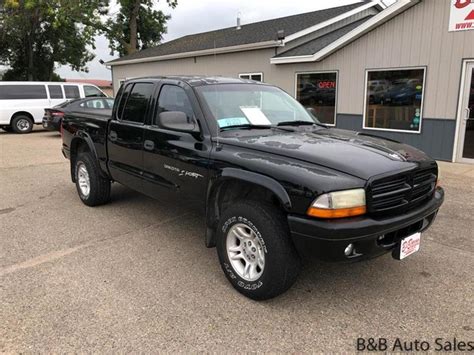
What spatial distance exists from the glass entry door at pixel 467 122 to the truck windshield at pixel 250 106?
5.83 metres

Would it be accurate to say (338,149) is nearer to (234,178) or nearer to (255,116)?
(234,178)

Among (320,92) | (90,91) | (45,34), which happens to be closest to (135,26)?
(45,34)

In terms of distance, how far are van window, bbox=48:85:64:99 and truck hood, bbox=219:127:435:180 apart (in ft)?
48.6

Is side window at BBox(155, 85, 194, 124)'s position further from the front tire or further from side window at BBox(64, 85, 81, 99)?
side window at BBox(64, 85, 81, 99)

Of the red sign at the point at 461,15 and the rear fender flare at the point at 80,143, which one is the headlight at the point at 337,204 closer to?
the rear fender flare at the point at 80,143

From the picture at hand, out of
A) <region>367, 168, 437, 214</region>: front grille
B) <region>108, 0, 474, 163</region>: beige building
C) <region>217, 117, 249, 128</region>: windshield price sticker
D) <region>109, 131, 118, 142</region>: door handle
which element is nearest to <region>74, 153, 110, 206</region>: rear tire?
<region>109, 131, 118, 142</region>: door handle

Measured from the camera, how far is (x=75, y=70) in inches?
1336

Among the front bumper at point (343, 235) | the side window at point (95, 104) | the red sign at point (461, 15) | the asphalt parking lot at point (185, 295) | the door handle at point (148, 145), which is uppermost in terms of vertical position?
the red sign at point (461, 15)

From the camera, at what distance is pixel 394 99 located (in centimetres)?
1000

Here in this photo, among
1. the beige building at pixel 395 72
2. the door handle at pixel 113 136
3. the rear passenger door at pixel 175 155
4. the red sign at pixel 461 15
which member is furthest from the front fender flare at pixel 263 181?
the red sign at pixel 461 15

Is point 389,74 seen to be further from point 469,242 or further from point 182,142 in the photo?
point 182,142

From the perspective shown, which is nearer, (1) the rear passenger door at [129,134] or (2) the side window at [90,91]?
(1) the rear passenger door at [129,134]

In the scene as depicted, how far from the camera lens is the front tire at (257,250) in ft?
9.68

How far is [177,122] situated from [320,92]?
875cm
